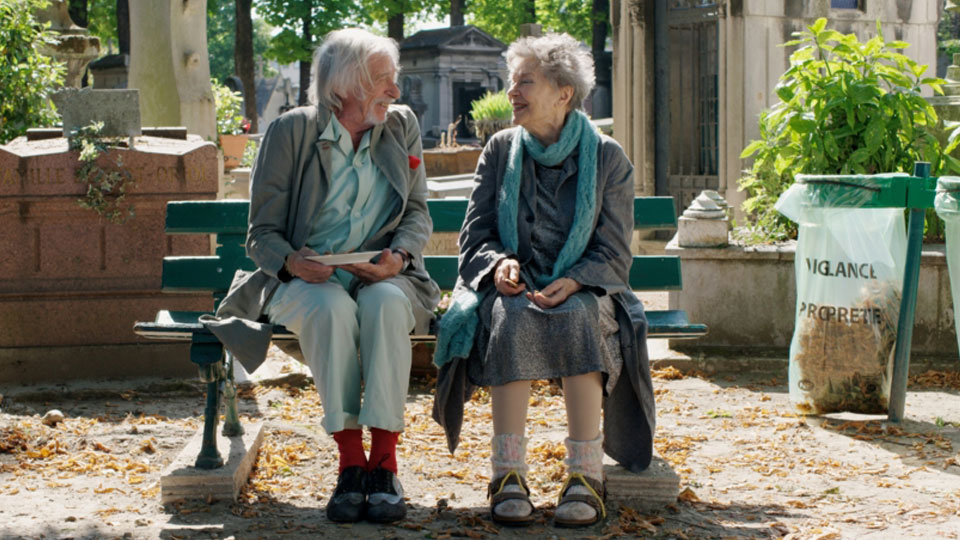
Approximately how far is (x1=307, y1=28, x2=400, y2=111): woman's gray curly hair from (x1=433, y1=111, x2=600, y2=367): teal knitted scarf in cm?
56

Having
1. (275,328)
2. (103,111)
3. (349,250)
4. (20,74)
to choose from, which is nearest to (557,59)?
(349,250)

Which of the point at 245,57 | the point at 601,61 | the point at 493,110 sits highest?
the point at 245,57

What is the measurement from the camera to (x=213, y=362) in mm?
4227

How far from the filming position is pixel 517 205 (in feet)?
13.9

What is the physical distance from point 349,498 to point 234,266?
4.66ft

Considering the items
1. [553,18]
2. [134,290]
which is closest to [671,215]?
[134,290]

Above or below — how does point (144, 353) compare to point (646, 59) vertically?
below

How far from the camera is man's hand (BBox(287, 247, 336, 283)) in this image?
4.12 metres

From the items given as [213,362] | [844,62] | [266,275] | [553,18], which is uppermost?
[553,18]

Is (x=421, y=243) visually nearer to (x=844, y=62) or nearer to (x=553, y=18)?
(x=844, y=62)

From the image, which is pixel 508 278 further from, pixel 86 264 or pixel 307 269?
pixel 86 264

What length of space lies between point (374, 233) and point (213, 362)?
697mm

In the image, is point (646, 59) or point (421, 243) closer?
point (421, 243)

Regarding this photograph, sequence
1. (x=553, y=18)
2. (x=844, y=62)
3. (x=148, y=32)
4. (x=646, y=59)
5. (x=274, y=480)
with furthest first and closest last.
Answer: (x=553, y=18) < (x=148, y=32) < (x=646, y=59) < (x=844, y=62) < (x=274, y=480)
